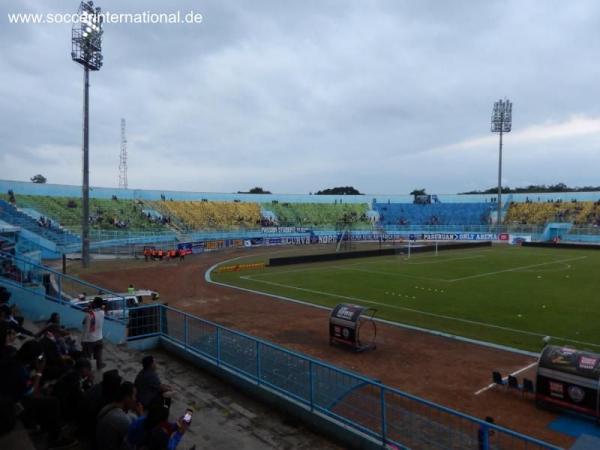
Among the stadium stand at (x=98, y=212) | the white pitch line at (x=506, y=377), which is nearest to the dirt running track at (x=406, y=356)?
the white pitch line at (x=506, y=377)

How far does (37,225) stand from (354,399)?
46.2 metres

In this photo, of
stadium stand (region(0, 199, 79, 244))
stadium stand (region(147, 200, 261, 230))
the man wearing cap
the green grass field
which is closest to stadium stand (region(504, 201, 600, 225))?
the green grass field

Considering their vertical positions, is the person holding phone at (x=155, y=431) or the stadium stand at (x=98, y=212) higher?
the stadium stand at (x=98, y=212)

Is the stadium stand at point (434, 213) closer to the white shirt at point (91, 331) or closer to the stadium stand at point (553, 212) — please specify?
the stadium stand at point (553, 212)

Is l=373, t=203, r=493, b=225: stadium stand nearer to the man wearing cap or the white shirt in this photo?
the white shirt

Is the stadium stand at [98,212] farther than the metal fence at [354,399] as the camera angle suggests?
Yes

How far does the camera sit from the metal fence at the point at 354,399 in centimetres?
699

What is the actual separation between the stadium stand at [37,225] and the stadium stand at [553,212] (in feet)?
234

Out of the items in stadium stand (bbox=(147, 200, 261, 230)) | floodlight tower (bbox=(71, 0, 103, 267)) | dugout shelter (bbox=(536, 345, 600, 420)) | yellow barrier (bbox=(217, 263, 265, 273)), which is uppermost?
floodlight tower (bbox=(71, 0, 103, 267))

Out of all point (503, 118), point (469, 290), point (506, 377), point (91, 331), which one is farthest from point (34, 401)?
point (503, 118)

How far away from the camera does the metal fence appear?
699 centimetres

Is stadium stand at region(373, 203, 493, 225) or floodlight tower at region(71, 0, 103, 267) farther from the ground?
floodlight tower at region(71, 0, 103, 267)

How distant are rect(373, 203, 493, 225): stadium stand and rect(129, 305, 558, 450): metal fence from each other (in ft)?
264

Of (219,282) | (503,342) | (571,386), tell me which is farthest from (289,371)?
(219,282)
